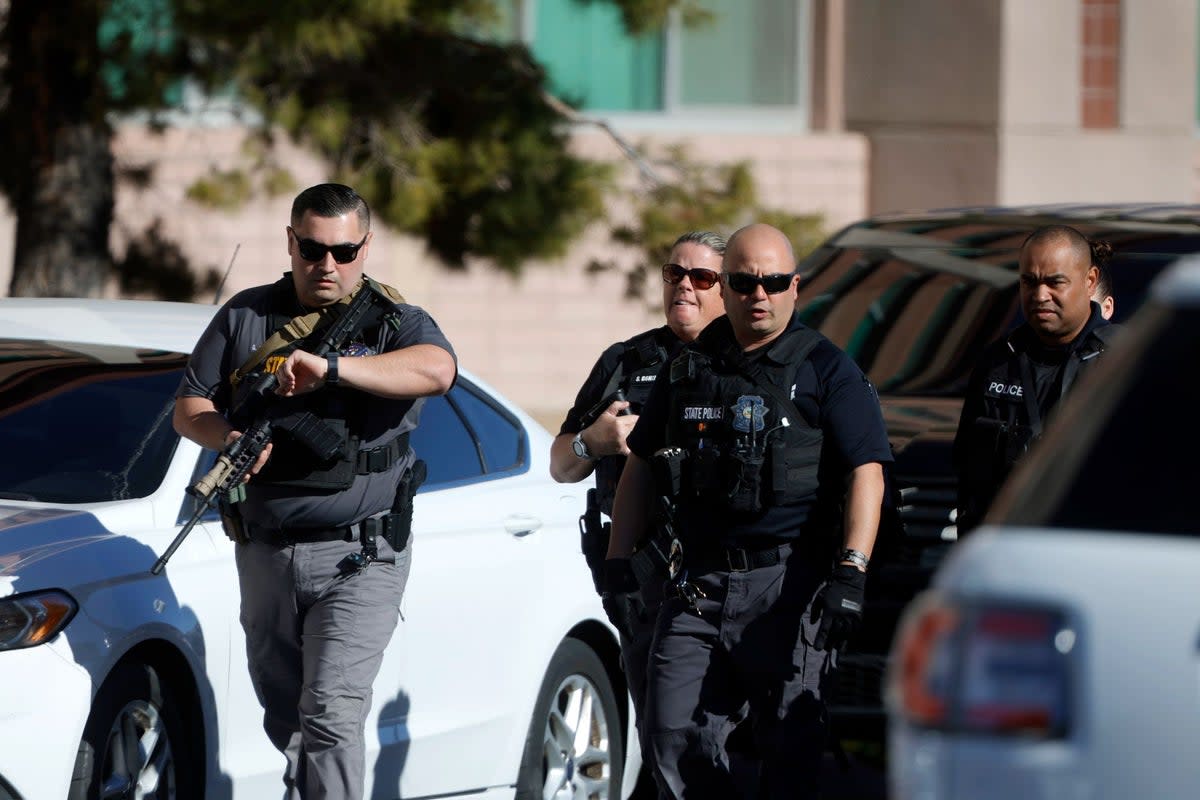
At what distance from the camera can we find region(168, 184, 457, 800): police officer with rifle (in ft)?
15.8

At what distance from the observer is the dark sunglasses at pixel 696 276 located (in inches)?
208

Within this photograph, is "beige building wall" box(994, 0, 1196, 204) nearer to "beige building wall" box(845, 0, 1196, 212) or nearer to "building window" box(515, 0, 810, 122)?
"beige building wall" box(845, 0, 1196, 212)

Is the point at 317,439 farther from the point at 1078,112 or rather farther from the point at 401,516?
the point at 1078,112

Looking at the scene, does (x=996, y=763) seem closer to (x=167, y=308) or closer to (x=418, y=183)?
(x=167, y=308)

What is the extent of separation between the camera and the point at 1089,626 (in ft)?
8.30

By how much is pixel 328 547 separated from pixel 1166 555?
2685 mm

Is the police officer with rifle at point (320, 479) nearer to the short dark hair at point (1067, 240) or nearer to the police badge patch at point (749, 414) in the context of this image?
the police badge patch at point (749, 414)

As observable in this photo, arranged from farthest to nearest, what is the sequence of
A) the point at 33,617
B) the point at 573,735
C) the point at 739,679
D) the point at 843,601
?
the point at 573,735 → the point at 739,679 → the point at 843,601 → the point at 33,617

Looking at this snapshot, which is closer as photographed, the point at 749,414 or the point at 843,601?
the point at 843,601

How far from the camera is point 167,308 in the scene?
229 inches

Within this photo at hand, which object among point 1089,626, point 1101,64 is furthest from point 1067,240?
point 1101,64

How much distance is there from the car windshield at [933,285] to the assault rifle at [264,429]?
251 centimetres

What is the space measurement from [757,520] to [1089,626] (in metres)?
2.26

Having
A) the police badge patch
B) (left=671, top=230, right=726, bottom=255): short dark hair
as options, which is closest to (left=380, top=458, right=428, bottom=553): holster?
the police badge patch
